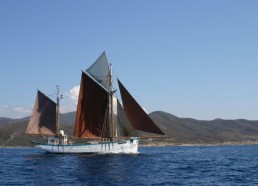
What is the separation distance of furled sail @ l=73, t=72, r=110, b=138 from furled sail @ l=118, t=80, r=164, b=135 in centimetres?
830

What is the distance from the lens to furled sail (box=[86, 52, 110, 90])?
94188mm

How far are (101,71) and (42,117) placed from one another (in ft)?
71.0

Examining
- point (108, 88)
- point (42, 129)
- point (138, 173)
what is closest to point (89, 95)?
point (108, 88)

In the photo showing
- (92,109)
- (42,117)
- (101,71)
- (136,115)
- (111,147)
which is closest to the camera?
(136,115)

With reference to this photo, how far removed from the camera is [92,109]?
93062mm

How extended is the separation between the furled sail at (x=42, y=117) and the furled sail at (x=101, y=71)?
54.9 ft

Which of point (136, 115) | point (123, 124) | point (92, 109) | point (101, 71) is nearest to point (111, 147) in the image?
point (123, 124)

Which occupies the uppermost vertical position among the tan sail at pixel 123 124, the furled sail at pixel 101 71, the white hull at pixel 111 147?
the furled sail at pixel 101 71

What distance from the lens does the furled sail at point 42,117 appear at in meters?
103

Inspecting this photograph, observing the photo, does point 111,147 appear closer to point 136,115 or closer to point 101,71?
point 136,115

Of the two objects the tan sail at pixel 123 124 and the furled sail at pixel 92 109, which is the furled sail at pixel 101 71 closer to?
the furled sail at pixel 92 109

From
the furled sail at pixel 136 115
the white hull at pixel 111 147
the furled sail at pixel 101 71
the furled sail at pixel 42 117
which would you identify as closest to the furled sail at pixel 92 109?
the furled sail at pixel 101 71

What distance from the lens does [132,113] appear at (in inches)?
3376

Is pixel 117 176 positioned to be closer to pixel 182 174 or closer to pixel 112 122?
pixel 182 174
